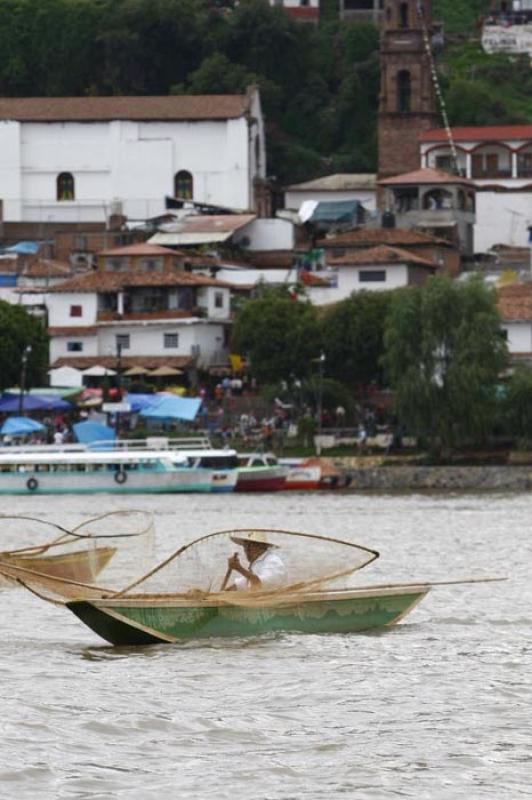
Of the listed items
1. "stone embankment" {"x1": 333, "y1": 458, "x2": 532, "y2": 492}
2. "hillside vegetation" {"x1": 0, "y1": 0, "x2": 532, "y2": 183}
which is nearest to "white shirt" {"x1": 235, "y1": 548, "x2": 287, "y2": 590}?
"stone embankment" {"x1": 333, "y1": 458, "x2": 532, "y2": 492}

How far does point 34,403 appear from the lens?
308ft

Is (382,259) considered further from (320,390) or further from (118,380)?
(320,390)

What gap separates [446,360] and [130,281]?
23.2 meters

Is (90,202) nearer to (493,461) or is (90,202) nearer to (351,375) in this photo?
(351,375)

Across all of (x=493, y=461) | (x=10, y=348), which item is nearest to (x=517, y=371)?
(x=493, y=461)

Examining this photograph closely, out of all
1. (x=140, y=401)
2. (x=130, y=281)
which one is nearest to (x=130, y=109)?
(x=130, y=281)

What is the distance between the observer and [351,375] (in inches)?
3770

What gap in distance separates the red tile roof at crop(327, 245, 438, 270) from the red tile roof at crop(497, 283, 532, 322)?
469 cm

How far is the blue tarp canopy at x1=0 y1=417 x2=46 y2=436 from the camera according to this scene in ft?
293

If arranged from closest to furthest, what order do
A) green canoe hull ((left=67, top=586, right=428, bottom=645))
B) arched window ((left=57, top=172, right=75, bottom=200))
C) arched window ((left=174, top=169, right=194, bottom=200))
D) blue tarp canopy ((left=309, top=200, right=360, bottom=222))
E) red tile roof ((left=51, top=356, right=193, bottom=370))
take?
green canoe hull ((left=67, top=586, right=428, bottom=645)), red tile roof ((left=51, top=356, right=193, bottom=370)), blue tarp canopy ((left=309, top=200, right=360, bottom=222)), arched window ((left=174, top=169, right=194, bottom=200)), arched window ((left=57, top=172, right=75, bottom=200))

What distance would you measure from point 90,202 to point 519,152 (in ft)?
71.5

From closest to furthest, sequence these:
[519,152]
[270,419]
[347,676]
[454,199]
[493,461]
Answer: [347,676], [493,461], [270,419], [454,199], [519,152]

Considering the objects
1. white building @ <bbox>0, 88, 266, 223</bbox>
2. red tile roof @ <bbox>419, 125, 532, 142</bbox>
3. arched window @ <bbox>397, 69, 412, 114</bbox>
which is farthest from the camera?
arched window @ <bbox>397, 69, 412, 114</bbox>

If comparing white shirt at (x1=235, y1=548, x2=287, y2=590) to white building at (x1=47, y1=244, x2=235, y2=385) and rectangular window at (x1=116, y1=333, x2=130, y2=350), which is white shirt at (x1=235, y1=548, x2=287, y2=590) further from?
rectangular window at (x1=116, y1=333, x2=130, y2=350)
